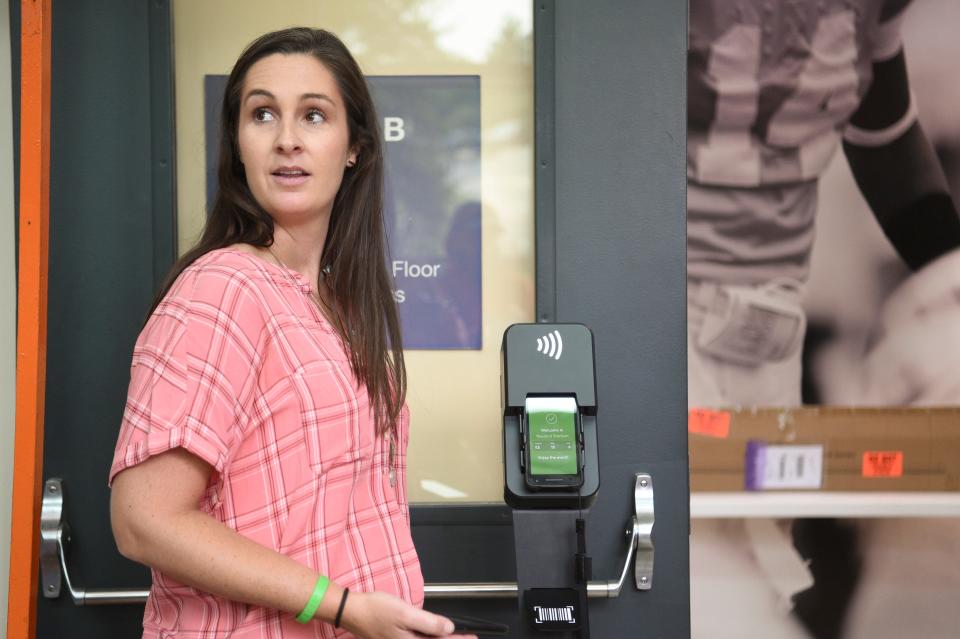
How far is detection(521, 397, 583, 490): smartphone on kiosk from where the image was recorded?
1.67 m

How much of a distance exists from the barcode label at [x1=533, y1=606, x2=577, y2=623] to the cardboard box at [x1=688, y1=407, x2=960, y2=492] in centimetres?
199

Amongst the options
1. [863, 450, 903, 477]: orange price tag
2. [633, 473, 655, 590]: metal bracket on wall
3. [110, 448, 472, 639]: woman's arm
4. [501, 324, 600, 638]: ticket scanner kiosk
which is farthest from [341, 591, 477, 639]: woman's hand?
[863, 450, 903, 477]: orange price tag

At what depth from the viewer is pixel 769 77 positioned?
353cm

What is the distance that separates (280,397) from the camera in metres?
1.28

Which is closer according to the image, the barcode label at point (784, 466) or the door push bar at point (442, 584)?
the door push bar at point (442, 584)

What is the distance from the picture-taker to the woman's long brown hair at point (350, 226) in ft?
4.81

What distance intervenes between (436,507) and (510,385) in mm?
534

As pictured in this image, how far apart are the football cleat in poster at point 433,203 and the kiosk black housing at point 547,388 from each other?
0.41 m

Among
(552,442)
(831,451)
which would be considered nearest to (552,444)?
(552,442)

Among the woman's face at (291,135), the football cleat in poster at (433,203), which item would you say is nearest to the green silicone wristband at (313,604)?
the woman's face at (291,135)

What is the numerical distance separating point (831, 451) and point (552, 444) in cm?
A: 222

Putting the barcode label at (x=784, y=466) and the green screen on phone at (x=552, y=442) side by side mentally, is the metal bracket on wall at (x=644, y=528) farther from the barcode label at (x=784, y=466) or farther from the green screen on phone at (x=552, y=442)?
the barcode label at (x=784, y=466)

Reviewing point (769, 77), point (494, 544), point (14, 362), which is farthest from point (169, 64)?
point (769, 77)

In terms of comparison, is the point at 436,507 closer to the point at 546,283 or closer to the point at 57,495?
the point at 546,283
